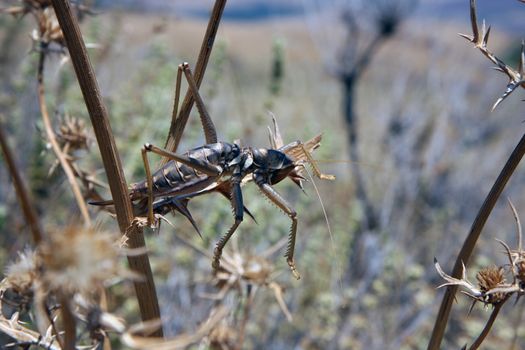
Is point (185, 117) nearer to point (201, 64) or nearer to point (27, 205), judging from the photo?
point (201, 64)

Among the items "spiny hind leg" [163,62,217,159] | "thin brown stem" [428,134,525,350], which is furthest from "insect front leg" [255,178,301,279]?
"thin brown stem" [428,134,525,350]

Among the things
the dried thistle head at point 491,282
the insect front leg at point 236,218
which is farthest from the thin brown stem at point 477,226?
the insect front leg at point 236,218

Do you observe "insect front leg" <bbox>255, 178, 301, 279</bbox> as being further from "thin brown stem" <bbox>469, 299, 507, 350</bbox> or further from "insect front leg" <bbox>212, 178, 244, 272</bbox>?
"thin brown stem" <bbox>469, 299, 507, 350</bbox>

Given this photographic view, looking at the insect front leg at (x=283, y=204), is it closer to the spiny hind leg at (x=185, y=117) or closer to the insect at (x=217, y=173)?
the insect at (x=217, y=173)

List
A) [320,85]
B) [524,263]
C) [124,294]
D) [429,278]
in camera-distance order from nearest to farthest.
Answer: [524,263], [124,294], [429,278], [320,85]

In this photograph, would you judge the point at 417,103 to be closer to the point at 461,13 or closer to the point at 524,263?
the point at 461,13

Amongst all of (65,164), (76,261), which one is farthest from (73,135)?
(76,261)

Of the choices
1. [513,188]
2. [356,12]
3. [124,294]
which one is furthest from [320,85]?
[124,294]

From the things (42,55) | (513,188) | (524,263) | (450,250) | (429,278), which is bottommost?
(524,263)
